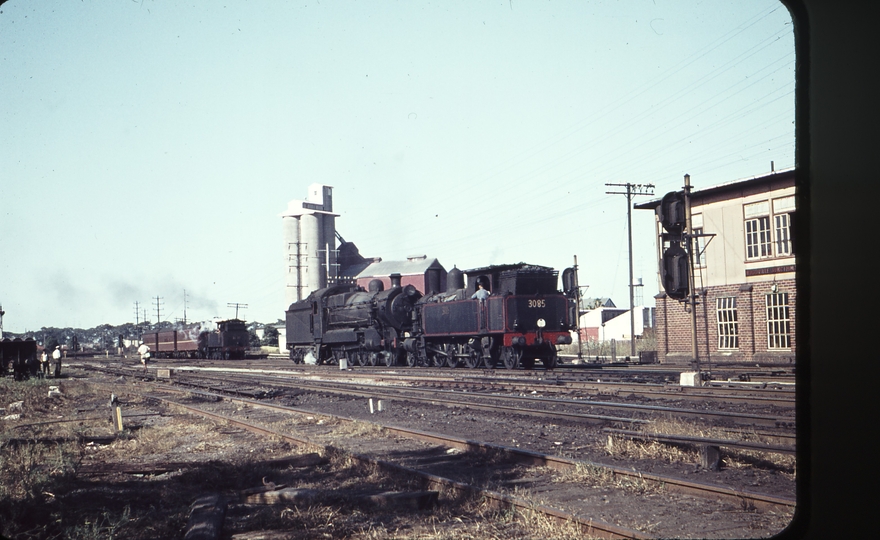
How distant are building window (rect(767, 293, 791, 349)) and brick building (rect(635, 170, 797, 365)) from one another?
0.10 ft

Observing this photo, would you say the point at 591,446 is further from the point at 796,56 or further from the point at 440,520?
the point at 796,56

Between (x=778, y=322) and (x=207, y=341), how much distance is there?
134ft

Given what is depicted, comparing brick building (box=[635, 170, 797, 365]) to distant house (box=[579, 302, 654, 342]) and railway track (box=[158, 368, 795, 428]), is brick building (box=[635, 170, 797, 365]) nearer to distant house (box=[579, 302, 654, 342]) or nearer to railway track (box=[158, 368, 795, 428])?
railway track (box=[158, 368, 795, 428])

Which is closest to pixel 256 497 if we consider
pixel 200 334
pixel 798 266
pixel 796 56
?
pixel 798 266

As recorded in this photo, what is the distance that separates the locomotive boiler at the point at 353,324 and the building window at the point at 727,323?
1240 cm

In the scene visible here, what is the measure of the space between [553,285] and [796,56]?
2116 centimetres

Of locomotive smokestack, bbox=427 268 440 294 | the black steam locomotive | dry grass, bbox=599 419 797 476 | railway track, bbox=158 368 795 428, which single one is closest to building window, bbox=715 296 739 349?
locomotive smokestack, bbox=427 268 440 294

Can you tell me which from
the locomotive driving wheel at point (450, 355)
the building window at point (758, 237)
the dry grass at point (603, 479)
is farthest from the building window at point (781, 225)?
the dry grass at point (603, 479)

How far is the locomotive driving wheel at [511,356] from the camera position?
78.4 ft

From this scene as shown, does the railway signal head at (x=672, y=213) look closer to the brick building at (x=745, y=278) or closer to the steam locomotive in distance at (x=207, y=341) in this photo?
the brick building at (x=745, y=278)

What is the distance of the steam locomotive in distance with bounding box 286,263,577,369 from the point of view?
23.6 metres

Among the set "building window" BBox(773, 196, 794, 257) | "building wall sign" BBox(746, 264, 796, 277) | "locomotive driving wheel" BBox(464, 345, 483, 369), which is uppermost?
"building window" BBox(773, 196, 794, 257)

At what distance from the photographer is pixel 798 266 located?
3.45 meters

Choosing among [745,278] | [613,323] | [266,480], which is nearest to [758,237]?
[745,278]
